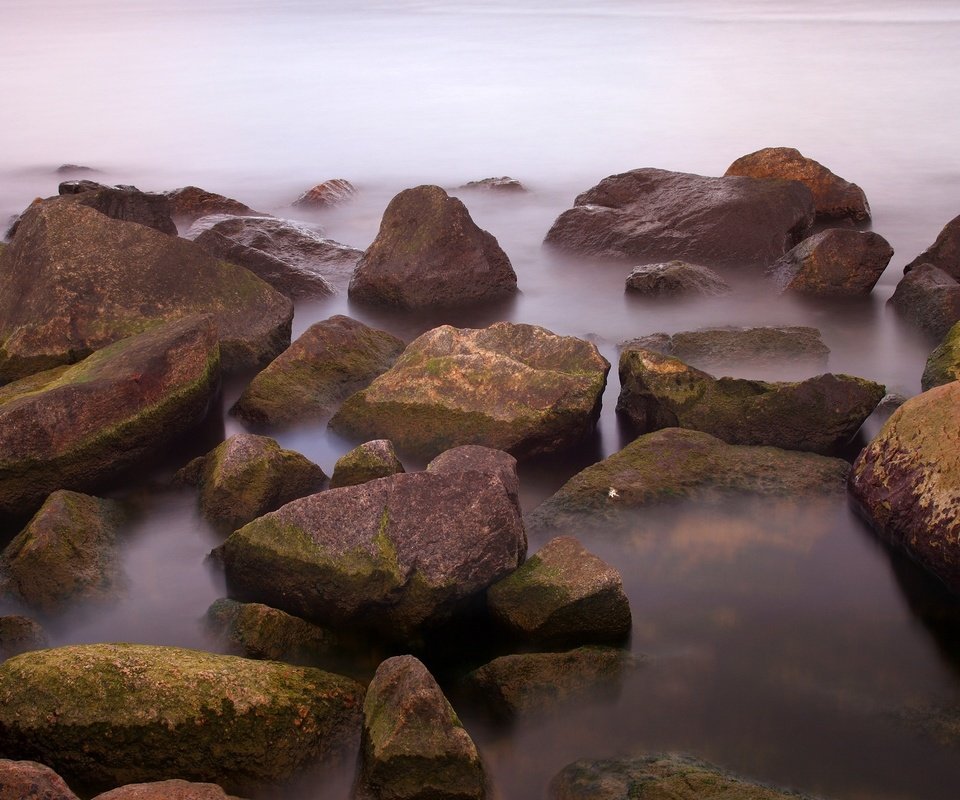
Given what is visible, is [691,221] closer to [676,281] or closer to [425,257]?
[676,281]

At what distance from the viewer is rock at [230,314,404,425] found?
6.86m


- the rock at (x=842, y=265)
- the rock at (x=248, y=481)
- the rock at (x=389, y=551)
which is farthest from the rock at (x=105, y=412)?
the rock at (x=842, y=265)

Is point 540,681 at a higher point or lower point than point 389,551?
lower

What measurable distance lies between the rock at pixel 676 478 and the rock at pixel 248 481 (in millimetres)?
1260

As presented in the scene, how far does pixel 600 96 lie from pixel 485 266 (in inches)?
612

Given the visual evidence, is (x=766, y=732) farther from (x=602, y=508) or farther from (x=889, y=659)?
(x=602, y=508)

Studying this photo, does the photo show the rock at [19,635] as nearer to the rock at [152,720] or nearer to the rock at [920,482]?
the rock at [152,720]

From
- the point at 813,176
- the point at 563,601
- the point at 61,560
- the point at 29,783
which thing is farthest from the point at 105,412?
the point at 813,176

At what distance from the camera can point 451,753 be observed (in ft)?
12.4

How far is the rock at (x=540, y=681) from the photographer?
4.32 m

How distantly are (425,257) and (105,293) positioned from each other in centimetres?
265

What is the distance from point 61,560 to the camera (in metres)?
5.09

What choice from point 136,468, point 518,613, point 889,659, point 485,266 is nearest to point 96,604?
point 136,468

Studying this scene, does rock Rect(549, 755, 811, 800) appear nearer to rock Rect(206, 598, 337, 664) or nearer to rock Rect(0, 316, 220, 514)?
rock Rect(206, 598, 337, 664)
